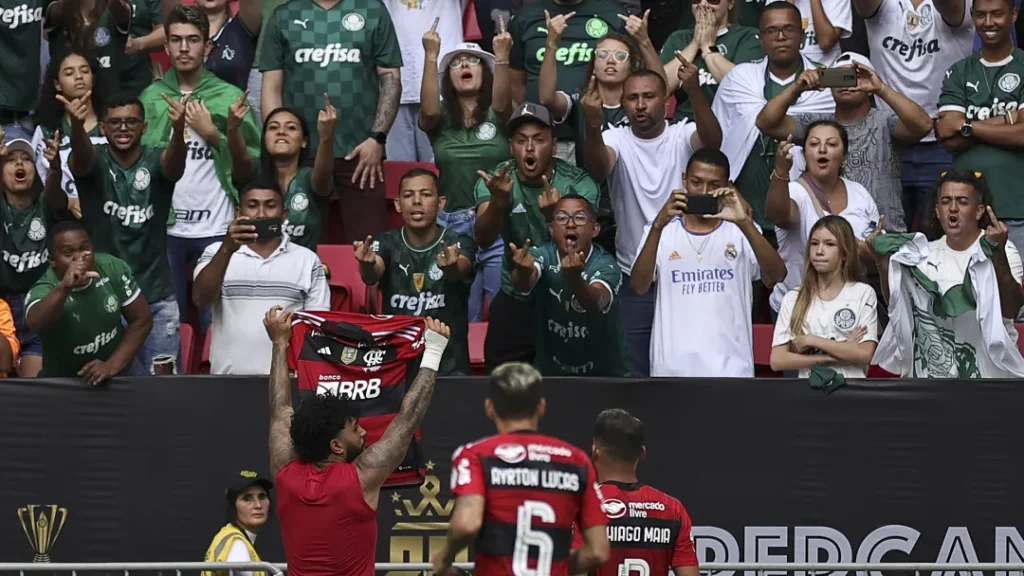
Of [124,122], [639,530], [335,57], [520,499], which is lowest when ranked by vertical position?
[639,530]

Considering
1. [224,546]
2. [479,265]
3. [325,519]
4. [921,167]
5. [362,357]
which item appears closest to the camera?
[325,519]

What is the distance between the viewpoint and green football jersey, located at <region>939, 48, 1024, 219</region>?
11391 mm

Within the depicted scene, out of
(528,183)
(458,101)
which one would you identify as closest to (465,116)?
(458,101)

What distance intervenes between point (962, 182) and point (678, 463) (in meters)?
2.39

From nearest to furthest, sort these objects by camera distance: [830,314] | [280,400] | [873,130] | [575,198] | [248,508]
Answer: [280,400], [248,508], [830,314], [575,198], [873,130]

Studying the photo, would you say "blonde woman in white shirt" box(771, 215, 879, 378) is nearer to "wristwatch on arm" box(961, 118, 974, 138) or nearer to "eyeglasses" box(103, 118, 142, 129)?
"wristwatch on arm" box(961, 118, 974, 138)

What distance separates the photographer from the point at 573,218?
10273mm

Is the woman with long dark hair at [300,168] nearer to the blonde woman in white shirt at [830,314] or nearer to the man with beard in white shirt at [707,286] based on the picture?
the man with beard in white shirt at [707,286]

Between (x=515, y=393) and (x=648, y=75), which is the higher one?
(x=648, y=75)

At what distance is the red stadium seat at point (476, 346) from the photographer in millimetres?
11023

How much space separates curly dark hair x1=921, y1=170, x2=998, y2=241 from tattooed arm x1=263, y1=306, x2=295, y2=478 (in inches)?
170

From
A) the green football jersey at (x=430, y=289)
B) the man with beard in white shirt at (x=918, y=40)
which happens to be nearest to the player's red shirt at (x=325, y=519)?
the green football jersey at (x=430, y=289)

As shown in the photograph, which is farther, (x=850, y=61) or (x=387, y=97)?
(x=387, y=97)

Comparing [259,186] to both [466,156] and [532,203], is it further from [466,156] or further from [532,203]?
[532,203]
